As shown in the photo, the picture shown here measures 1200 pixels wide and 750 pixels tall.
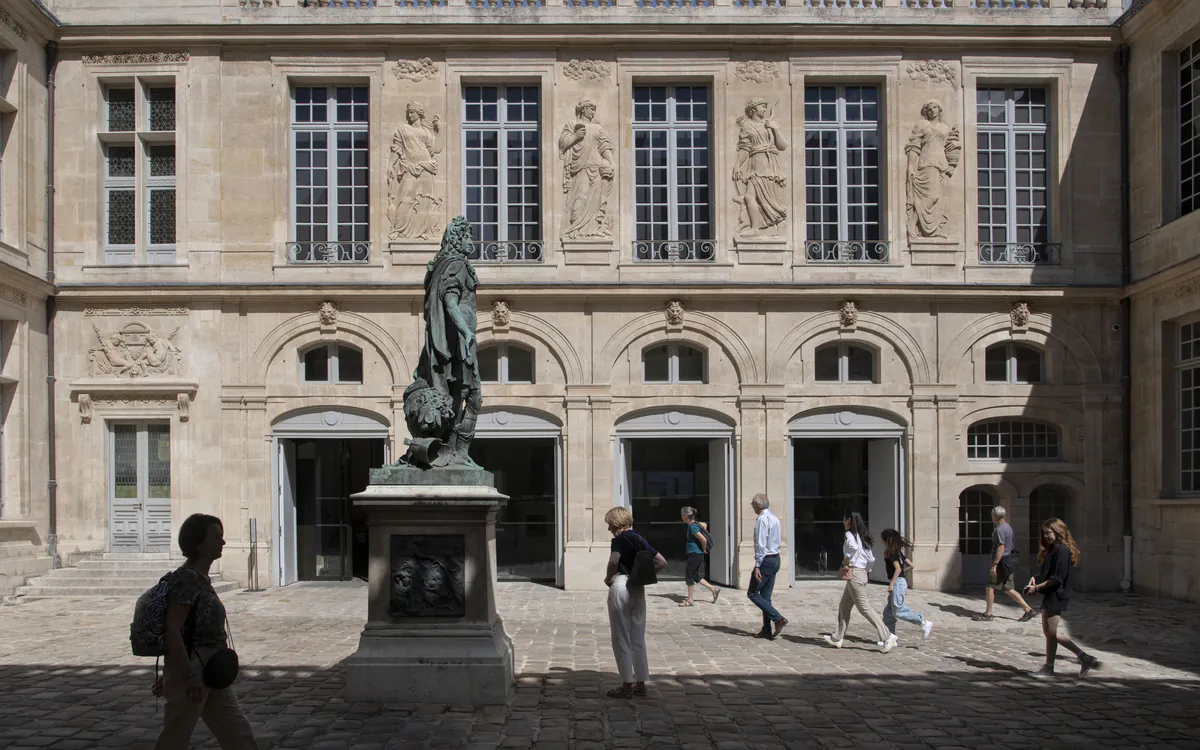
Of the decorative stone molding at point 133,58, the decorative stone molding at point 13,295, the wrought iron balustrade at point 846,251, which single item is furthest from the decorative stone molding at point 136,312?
the wrought iron balustrade at point 846,251

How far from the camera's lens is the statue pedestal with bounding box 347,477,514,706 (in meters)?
8.32

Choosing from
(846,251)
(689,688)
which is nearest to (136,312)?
(846,251)

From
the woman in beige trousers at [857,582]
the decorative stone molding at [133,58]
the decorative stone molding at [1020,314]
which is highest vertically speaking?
the decorative stone molding at [133,58]

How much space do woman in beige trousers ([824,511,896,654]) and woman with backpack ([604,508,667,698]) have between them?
10.7 feet

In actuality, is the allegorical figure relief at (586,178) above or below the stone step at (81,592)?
Result: above

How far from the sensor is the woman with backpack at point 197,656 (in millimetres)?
5328

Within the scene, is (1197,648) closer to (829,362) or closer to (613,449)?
(829,362)

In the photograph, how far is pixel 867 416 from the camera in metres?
17.7

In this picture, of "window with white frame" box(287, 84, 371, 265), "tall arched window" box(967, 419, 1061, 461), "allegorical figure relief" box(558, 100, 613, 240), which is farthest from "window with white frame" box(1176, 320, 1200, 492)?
"window with white frame" box(287, 84, 371, 265)

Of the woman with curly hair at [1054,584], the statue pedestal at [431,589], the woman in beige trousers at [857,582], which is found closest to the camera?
the statue pedestal at [431,589]

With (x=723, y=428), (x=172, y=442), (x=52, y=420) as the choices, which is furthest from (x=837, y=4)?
(x=52, y=420)

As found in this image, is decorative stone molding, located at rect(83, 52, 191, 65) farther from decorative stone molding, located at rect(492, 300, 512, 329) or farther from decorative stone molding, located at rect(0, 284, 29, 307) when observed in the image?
decorative stone molding, located at rect(492, 300, 512, 329)

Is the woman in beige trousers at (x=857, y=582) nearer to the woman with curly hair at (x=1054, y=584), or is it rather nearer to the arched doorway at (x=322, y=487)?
the woman with curly hair at (x=1054, y=584)

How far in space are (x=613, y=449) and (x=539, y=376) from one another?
173cm
